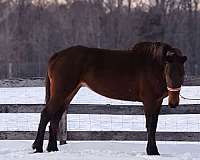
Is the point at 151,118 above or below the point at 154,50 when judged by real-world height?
below

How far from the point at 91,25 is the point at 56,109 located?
4975 centimetres

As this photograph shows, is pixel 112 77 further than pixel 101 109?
No

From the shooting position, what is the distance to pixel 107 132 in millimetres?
7219

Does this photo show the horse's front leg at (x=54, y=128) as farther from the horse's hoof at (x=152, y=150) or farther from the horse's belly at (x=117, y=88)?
the horse's hoof at (x=152, y=150)

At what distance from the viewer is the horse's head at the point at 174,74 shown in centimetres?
606

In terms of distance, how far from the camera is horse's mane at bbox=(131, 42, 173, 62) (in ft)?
20.6

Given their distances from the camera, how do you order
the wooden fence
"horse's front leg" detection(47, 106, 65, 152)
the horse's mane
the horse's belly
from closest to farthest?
the horse's mane
the horse's belly
"horse's front leg" detection(47, 106, 65, 152)
the wooden fence

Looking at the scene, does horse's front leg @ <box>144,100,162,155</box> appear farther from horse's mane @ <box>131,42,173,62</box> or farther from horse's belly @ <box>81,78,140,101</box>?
horse's mane @ <box>131,42,173,62</box>

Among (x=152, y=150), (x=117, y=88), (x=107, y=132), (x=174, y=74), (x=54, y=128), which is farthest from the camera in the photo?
(x=107, y=132)

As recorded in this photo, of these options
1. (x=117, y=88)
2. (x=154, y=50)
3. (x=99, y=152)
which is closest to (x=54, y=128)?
(x=99, y=152)

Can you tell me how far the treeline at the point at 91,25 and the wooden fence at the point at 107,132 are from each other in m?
42.2

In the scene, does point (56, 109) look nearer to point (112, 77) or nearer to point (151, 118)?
point (112, 77)

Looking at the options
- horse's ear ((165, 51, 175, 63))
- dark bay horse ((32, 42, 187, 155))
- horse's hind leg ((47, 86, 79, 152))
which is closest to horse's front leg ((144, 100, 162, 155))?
dark bay horse ((32, 42, 187, 155))

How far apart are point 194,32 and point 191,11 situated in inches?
145
